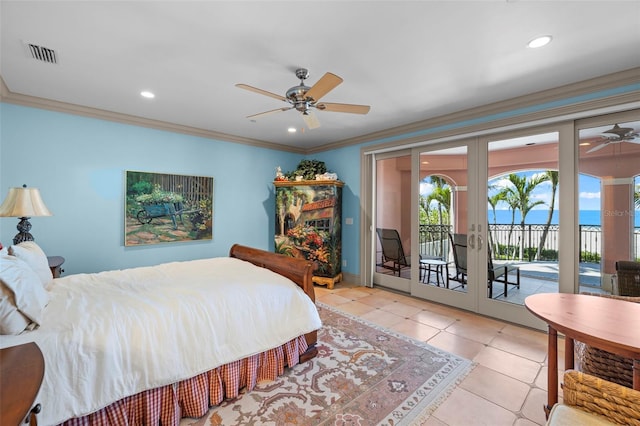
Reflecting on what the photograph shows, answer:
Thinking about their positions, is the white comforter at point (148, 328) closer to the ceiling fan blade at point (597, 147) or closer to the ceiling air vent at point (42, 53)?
the ceiling air vent at point (42, 53)

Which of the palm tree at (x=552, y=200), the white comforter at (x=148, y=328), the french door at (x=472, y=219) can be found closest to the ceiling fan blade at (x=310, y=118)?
the white comforter at (x=148, y=328)

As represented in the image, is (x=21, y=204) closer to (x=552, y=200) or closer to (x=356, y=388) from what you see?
(x=356, y=388)

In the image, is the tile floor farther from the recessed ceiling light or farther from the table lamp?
the table lamp

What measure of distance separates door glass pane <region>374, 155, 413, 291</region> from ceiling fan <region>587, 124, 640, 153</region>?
2.13 meters

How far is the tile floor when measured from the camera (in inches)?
72.6

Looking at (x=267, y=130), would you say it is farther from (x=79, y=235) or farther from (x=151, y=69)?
(x=79, y=235)

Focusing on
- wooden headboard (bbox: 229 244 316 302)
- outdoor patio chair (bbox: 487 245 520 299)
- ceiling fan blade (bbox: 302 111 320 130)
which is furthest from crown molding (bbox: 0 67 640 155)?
wooden headboard (bbox: 229 244 316 302)

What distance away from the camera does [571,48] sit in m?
2.11

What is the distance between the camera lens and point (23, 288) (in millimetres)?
1475

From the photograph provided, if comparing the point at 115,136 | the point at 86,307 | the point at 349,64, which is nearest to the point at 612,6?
the point at 349,64

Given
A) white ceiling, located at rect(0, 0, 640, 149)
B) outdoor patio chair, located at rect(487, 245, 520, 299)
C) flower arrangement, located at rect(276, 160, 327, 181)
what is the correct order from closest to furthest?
white ceiling, located at rect(0, 0, 640, 149), outdoor patio chair, located at rect(487, 245, 520, 299), flower arrangement, located at rect(276, 160, 327, 181)

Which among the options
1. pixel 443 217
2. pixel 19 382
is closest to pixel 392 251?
pixel 443 217

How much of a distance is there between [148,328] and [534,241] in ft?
12.8

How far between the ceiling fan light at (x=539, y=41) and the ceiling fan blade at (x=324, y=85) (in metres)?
1.47
